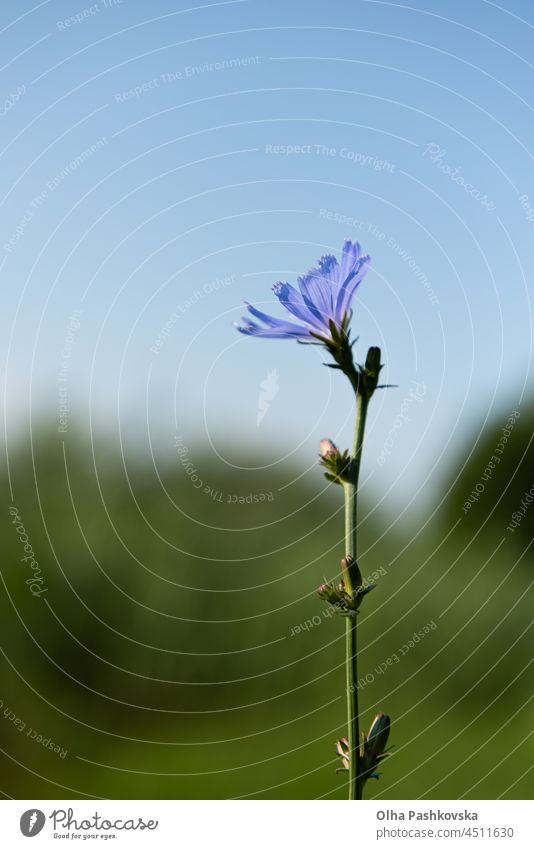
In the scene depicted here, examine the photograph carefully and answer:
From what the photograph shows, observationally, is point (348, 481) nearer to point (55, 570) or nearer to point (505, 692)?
point (55, 570)

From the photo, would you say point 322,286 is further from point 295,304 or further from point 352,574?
point 352,574

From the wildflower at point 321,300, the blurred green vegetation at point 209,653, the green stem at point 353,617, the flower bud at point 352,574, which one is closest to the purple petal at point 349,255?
the wildflower at point 321,300

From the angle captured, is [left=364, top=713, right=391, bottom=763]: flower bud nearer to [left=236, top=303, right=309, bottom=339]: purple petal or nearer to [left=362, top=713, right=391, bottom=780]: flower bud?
[left=362, top=713, right=391, bottom=780]: flower bud

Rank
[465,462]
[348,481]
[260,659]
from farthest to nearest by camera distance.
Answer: [465,462]
[260,659]
[348,481]

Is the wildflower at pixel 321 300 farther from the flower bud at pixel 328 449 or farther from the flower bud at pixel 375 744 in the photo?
the flower bud at pixel 375 744
